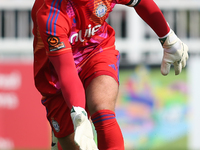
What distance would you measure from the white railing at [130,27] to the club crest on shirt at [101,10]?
4.66 meters

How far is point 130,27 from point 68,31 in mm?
5122

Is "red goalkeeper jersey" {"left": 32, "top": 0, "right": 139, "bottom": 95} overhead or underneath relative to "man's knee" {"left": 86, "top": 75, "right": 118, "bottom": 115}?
overhead

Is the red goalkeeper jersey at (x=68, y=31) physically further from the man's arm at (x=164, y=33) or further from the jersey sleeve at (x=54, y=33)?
the man's arm at (x=164, y=33)

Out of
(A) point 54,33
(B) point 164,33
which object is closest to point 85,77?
(A) point 54,33

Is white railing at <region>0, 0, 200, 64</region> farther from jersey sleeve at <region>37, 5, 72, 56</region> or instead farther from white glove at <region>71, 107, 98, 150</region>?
white glove at <region>71, 107, 98, 150</region>

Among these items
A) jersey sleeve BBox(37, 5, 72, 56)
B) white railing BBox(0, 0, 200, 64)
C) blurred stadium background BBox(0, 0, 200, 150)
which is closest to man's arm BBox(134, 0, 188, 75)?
jersey sleeve BBox(37, 5, 72, 56)

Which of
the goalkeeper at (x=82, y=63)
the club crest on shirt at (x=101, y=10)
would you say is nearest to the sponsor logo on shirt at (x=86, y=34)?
the goalkeeper at (x=82, y=63)

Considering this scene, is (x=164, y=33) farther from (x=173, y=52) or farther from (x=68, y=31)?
(x=68, y=31)

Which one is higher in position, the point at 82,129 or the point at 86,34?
the point at 86,34

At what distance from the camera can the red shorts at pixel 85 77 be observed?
3322mm

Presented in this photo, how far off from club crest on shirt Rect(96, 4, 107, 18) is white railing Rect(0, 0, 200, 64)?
4660mm

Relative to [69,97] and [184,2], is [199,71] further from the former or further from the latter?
[69,97]

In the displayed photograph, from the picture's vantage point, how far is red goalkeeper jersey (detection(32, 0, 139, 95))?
3.01 meters

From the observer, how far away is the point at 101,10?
3.29 metres
